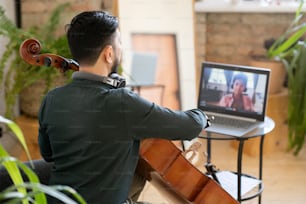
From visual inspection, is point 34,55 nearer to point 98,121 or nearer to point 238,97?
point 98,121

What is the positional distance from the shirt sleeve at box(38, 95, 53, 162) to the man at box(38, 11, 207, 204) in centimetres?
3

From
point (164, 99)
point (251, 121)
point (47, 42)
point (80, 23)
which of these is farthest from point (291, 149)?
point (80, 23)

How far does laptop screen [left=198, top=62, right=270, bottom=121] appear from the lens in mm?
1897

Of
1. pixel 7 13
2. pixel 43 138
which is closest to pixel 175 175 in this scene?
pixel 43 138

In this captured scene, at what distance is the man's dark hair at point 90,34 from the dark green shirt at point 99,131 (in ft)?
0.19

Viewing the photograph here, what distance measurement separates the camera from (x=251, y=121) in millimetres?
1907

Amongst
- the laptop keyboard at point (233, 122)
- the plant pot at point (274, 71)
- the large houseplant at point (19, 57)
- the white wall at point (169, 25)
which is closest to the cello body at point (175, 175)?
the laptop keyboard at point (233, 122)

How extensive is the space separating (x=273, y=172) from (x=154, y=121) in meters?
1.53

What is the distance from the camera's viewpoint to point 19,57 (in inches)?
94.5

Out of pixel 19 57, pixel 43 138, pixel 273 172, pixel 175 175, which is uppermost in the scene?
pixel 19 57

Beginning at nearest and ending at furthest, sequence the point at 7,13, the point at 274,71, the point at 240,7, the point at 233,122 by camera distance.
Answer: the point at 233,122 < the point at 7,13 < the point at 274,71 < the point at 240,7

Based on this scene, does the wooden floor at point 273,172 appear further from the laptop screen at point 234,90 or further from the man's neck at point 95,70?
the man's neck at point 95,70

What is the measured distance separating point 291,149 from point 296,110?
271mm

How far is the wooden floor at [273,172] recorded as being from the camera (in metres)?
2.33
